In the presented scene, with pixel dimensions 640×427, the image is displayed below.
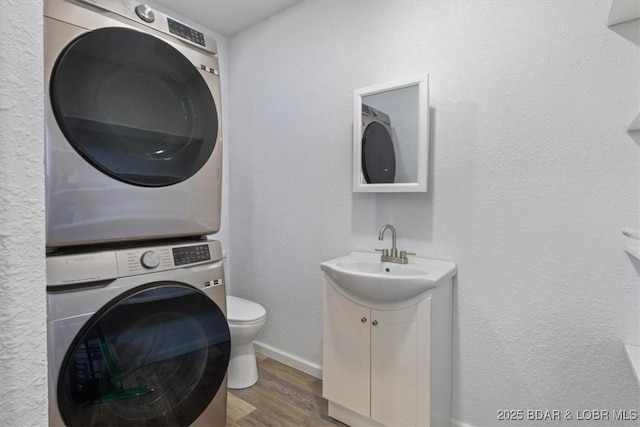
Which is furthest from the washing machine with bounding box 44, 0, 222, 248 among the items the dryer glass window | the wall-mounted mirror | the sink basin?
the wall-mounted mirror

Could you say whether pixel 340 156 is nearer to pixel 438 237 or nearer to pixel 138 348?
pixel 438 237

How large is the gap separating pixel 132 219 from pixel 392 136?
50.8 inches

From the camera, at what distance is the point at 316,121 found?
204 cm

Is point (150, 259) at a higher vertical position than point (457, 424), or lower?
higher

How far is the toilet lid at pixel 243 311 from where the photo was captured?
6.07 feet

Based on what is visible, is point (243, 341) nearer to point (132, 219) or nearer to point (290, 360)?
point (290, 360)

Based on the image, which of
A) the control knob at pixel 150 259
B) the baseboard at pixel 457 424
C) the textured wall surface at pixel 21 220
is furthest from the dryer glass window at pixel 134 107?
the baseboard at pixel 457 424

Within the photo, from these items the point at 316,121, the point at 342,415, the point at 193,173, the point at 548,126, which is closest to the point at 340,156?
the point at 316,121

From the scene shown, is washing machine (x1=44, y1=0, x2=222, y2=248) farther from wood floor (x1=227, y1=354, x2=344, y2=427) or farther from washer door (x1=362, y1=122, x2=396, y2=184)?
wood floor (x1=227, y1=354, x2=344, y2=427)

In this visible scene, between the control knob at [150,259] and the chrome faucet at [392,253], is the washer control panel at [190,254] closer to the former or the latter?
the control knob at [150,259]

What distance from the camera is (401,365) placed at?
4.55 feet

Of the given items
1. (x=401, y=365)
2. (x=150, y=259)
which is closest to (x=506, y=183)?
(x=401, y=365)

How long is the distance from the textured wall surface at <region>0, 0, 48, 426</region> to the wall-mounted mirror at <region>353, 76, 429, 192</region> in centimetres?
146

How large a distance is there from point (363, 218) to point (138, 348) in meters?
1.25
